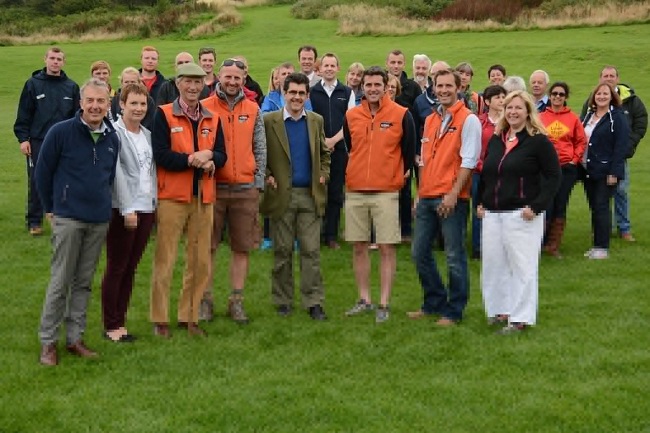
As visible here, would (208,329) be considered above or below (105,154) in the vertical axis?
below

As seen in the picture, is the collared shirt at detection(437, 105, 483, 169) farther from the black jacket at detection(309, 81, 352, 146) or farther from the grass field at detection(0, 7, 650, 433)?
the black jacket at detection(309, 81, 352, 146)

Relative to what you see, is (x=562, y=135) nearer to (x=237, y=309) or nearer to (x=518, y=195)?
(x=518, y=195)

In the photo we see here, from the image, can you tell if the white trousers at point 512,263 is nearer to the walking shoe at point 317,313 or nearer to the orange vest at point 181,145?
the walking shoe at point 317,313

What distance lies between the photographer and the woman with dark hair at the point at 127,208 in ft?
24.1

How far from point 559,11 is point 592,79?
12496 millimetres

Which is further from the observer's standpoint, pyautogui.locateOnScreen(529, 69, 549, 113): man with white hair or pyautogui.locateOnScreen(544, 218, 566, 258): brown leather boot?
pyautogui.locateOnScreen(544, 218, 566, 258): brown leather boot

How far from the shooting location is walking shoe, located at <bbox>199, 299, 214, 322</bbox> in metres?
8.44

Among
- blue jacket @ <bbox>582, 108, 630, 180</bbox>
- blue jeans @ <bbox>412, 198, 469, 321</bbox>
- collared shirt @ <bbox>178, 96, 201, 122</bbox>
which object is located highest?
collared shirt @ <bbox>178, 96, 201, 122</bbox>

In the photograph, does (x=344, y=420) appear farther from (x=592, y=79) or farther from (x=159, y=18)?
(x=159, y=18)

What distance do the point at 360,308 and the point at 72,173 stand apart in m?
3.12

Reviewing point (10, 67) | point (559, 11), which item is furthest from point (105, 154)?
point (559, 11)

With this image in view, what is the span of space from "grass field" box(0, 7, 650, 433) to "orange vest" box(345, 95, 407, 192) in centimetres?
127

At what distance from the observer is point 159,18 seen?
44.5 m

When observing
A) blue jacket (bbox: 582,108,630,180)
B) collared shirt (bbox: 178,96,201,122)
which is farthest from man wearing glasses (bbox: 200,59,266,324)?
blue jacket (bbox: 582,108,630,180)
